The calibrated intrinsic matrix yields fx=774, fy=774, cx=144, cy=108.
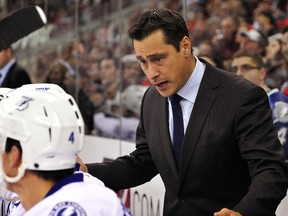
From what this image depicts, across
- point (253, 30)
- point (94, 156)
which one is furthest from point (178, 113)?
point (94, 156)

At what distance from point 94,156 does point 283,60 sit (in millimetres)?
1938

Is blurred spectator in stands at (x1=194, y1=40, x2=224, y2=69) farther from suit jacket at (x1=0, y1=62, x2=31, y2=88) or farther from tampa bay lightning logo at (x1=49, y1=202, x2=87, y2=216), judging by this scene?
tampa bay lightning logo at (x1=49, y1=202, x2=87, y2=216)

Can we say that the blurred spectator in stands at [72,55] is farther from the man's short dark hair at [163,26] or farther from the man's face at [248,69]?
the man's short dark hair at [163,26]

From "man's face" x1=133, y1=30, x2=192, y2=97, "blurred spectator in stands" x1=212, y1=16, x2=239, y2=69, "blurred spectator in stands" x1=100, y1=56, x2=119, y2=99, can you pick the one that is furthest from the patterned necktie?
"blurred spectator in stands" x1=100, y1=56, x2=119, y2=99

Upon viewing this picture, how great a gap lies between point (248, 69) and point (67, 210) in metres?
2.18

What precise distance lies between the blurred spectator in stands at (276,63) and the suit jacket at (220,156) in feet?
3.22

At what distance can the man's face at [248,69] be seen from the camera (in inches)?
144

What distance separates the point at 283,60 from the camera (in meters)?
3.55

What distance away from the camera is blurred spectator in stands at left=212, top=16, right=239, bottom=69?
12.6 feet

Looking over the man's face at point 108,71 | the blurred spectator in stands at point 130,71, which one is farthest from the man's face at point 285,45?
the man's face at point 108,71

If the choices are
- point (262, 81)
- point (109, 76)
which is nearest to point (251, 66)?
point (262, 81)

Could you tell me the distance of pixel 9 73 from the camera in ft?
17.6

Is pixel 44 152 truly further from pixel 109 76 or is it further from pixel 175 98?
pixel 109 76

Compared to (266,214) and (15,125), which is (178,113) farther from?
(15,125)
